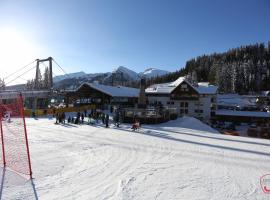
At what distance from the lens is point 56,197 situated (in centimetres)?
627

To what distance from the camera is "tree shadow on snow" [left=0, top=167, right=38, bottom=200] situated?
6.35 m

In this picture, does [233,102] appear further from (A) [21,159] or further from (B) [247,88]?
(A) [21,159]

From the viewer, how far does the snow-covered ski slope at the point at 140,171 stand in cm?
670

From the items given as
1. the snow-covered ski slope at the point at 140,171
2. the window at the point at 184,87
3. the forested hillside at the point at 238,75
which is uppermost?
the forested hillside at the point at 238,75

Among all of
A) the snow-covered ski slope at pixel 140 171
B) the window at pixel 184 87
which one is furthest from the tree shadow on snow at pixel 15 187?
the window at pixel 184 87

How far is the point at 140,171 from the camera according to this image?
8672 millimetres

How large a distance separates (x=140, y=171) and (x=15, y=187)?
3.73 m

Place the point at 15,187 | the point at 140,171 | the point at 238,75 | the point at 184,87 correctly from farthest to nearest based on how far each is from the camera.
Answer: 1. the point at 238,75
2. the point at 184,87
3. the point at 140,171
4. the point at 15,187

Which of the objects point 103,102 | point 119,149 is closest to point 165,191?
point 119,149

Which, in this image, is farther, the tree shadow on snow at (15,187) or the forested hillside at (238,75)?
the forested hillside at (238,75)

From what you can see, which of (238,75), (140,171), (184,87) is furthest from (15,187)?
(238,75)

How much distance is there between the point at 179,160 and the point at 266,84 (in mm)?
97910

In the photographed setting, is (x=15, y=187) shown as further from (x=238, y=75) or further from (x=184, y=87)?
(x=238, y=75)

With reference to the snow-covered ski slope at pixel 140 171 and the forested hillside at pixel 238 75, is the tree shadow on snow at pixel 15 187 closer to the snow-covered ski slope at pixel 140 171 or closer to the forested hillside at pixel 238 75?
the snow-covered ski slope at pixel 140 171
